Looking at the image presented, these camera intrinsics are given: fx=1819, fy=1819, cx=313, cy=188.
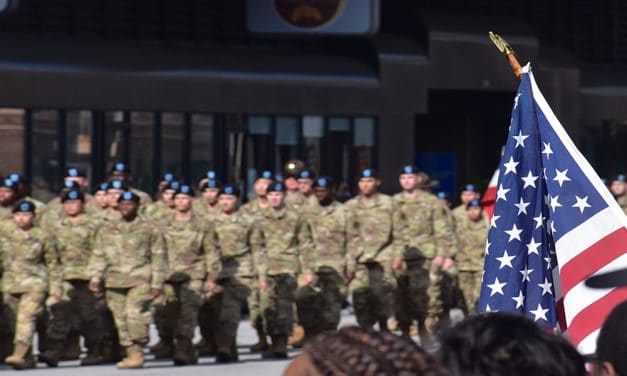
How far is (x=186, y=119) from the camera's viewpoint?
81.9ft

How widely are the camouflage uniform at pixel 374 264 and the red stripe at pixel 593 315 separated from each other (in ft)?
38.9

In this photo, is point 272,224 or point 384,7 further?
point 384,7

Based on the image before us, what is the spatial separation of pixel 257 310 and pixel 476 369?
14962 mm

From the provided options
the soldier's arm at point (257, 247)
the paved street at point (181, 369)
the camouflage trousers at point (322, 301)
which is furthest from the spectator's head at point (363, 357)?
the camouflage trousers at point (322, 301)

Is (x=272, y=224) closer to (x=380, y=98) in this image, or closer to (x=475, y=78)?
(x=380, y=98)

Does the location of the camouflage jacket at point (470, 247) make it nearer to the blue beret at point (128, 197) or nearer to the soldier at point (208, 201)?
the soldier at point (208, 201)

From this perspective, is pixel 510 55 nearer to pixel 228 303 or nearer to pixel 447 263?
pixel 228 303

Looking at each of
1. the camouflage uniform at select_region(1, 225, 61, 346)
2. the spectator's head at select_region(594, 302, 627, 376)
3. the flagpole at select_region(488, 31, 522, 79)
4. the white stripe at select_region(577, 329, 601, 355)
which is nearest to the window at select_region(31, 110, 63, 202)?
the camouflage uniform at select_region(1, 225, 61, 346)

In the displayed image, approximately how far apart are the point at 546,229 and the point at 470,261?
12.4 meters

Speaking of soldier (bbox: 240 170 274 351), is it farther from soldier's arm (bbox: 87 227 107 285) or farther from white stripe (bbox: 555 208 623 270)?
white stripe (bbox: 555 208 623 270)

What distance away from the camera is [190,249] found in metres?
16.9

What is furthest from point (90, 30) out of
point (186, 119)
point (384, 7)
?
point (384, 7)

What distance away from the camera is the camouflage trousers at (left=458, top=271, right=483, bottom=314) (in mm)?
20203

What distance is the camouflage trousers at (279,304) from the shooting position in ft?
57.4
